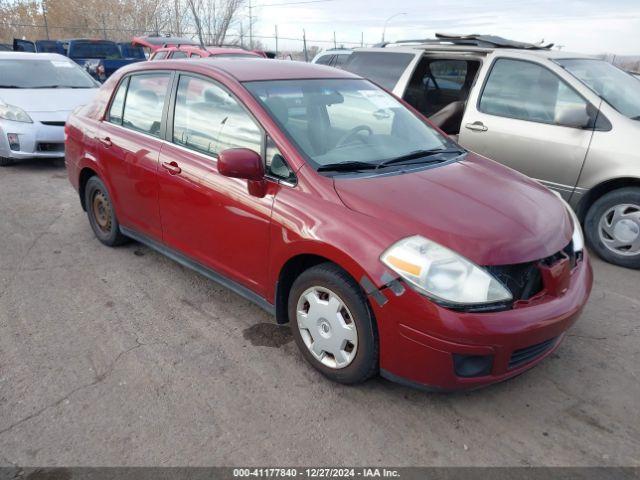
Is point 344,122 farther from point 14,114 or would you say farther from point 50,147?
point 14,114

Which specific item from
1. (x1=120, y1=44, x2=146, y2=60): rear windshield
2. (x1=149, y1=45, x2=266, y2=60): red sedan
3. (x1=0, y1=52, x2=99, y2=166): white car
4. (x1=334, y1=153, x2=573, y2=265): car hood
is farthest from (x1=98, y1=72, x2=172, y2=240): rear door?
(x1=120, y1=44, x2=146, y2=60): rear windshield

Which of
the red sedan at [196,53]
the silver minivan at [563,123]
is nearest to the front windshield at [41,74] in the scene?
the red sedan at [196,53]

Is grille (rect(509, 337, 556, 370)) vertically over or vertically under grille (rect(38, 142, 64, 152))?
under

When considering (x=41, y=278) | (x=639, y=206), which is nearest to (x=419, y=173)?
(x=639, y=206)

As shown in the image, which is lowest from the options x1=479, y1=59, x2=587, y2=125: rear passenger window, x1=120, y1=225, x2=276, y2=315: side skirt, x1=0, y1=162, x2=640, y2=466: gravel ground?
x1=0, y1=162, x2=640, y2=466: gravel ground

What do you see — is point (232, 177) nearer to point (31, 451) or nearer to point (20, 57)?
point (31, 451)

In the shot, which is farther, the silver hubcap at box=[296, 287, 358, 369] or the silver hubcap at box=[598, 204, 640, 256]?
the silver hubcap at box=[598, 204, 640, 256]

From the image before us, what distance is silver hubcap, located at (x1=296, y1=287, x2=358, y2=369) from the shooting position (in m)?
2.70

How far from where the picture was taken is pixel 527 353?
255cm

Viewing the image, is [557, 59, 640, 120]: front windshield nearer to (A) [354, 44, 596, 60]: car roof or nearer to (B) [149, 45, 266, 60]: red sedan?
(A) [354, 44, 596, 60]: car roof

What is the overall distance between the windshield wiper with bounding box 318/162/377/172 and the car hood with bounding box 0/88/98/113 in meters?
6.18

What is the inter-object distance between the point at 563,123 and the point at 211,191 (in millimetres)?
3297

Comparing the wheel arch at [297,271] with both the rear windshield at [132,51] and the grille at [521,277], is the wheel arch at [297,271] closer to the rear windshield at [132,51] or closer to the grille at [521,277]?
the grille at [521,277]

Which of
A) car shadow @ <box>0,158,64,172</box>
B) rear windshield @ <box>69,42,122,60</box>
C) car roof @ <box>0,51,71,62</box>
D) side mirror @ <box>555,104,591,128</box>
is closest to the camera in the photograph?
side mirror @ <box>555,104,591,128</box>
